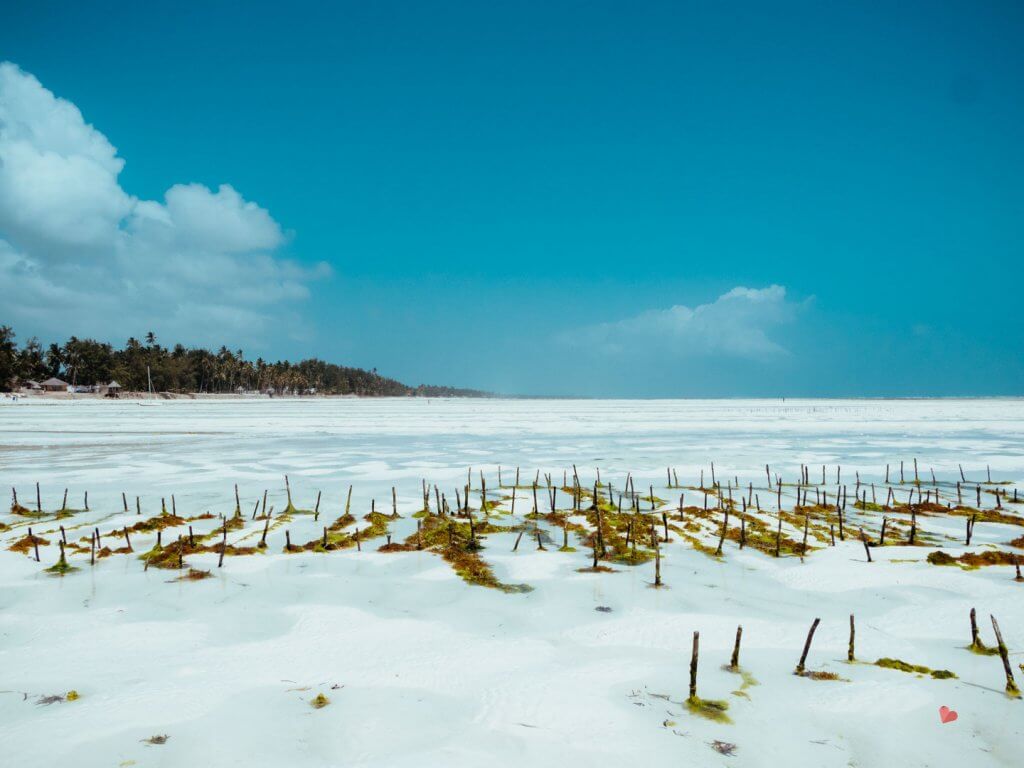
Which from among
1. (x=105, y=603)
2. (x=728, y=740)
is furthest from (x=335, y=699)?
(x=105, y=603)

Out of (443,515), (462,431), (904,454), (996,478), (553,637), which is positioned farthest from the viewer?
(462,431)

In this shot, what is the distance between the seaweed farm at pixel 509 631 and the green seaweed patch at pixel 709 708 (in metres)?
0.03

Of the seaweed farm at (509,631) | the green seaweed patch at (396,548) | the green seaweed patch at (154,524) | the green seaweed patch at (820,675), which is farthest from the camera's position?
the green seaweed patch at (154,524)

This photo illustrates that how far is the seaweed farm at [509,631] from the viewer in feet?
15.6

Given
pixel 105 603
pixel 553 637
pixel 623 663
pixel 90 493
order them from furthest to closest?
pixel 90 493
pixel 105 603
pixel 553 637
pixel 623 663

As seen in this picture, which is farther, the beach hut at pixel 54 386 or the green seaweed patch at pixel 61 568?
Answer: the beach hut at pixel 54 386

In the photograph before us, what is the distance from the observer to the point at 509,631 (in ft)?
22.6

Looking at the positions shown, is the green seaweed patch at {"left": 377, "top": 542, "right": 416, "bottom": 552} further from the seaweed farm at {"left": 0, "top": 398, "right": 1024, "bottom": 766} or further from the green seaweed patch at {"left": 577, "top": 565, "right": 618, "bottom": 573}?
the green seaweed patch at {"left": 577, "top": 565, "right": 618, "bottom": 573}

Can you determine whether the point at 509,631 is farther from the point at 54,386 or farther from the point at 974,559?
the point at 54,386

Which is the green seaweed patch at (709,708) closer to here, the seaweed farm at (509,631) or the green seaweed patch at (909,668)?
the seaweed farm at (509,631)

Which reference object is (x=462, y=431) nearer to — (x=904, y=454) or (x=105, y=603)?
(x=904, y=454)

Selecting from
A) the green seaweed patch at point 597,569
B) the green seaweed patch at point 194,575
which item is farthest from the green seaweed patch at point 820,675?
the green seaweed patch at point 194,575

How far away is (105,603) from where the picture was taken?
760 cm

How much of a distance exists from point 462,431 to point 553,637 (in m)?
31.6
